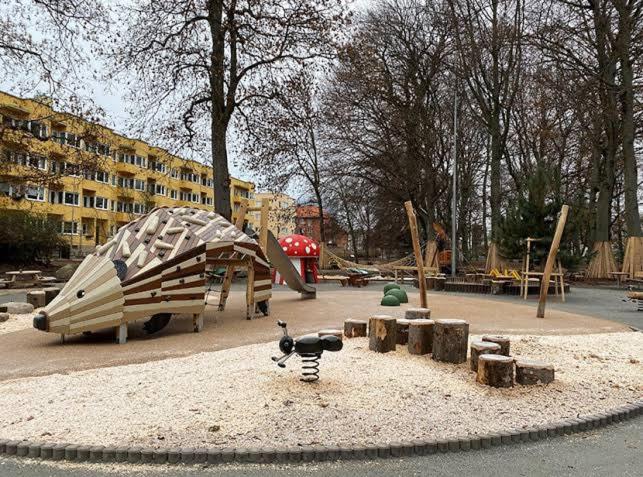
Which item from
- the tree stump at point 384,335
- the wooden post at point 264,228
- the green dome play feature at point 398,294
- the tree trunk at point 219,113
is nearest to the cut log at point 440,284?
the green dome play feature at point 398,294

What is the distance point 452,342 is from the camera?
7.12 meters

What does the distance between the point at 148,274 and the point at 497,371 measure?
18.9 feet

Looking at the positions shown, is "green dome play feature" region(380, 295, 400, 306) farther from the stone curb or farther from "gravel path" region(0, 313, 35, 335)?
the stone curb

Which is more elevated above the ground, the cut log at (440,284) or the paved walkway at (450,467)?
the cut log at (440,284)

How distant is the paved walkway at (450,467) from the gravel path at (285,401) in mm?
325

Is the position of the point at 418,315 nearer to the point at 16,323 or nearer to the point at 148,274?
the point at 148,274

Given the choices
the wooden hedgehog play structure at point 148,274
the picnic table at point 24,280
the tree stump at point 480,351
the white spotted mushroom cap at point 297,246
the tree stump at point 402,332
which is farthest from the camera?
the white spotted mushroom cap at point 297,246

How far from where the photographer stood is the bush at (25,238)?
2678 centimetres

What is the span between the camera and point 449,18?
30.1m

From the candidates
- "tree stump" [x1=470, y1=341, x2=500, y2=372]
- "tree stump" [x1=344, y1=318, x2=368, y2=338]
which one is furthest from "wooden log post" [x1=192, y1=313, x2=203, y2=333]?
"tree stump" [x1=470, y1=341, x2=500, y2=372]

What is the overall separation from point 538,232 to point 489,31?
14.3 meters

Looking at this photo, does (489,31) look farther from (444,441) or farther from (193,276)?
(444,441)

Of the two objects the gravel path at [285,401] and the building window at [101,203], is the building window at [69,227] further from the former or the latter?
the gravel path at [285,401]

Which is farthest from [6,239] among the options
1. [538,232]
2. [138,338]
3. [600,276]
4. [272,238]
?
[600,276]
